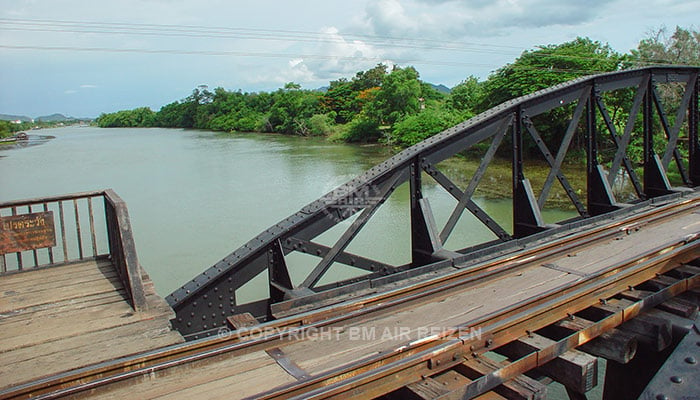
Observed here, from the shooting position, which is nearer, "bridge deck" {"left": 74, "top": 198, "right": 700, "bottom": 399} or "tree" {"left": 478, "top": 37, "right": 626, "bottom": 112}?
"bridge deck" {"left": 74, "top": 198, "right": 700, "bottom": 399}

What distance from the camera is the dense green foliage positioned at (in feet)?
96.9

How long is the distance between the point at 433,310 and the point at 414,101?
49.8 meters

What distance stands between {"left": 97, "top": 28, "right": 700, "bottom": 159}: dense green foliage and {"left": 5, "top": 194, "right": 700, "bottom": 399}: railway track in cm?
2629

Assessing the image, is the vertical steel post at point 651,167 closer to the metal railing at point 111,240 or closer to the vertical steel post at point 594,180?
the vertical steel post at point 594,180

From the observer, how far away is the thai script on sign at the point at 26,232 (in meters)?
5.51

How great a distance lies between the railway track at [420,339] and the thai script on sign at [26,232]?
2.88 metres

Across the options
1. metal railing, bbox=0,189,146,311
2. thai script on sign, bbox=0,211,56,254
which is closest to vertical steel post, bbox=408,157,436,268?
metal railing, bbox=0,189,146,311

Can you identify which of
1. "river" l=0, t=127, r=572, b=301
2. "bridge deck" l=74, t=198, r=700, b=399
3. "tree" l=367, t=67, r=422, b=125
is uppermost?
"tree" l=367, t=67, r=422, b=125

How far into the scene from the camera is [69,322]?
439 centimetres

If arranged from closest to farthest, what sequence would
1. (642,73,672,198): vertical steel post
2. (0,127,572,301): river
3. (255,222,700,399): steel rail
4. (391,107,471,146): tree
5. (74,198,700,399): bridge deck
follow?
1. (255,222,700,399): steel rail
2. (74,198,700,399): bridge deck
3. (642,73,672,198): vertical steel post
4. (0,127,572,301): river
5. (391,107,471,146): tree

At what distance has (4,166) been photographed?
3509 centimetres

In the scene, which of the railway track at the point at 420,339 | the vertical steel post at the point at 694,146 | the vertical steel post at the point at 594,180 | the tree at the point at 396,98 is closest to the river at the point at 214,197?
the vertical steel post at the point at 694,146

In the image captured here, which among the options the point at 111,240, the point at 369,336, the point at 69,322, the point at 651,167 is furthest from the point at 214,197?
the point at 369,336

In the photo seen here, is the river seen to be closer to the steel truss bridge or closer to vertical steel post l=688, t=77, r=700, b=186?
vertical steel post l=688, t=77, r=700, b=186
